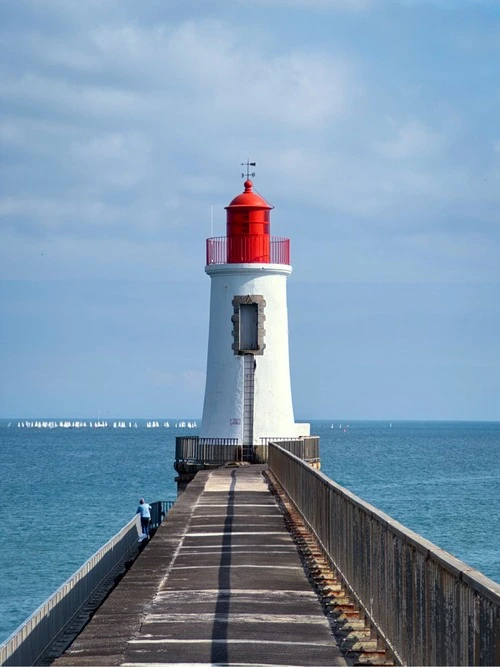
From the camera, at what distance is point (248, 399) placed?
33.4 metres

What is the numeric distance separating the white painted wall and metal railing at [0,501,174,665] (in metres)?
5.45

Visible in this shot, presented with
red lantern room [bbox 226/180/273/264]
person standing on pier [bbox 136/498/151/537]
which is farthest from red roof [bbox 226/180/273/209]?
person standing on pier [bbox 136/498/151/537]

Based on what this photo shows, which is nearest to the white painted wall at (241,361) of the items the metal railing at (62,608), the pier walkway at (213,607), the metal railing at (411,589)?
the metal railing at (62,608)

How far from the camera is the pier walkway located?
348 inches

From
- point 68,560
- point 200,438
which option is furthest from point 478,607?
point 68,560

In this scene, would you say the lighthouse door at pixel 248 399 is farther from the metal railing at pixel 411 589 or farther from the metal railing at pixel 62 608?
the metal railing at pixel 411 589

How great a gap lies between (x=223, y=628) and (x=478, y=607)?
14.9ft

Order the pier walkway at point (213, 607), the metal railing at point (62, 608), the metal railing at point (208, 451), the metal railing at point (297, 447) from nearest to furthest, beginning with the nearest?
the pier walkway at point (213, 607)
the metal railing at point (62, 608)
the metal railing at point (297, 447)
the metal railing at point (208, 451)

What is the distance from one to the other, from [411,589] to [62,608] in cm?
1193

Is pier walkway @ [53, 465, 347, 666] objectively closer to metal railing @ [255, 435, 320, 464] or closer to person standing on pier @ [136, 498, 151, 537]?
person standing on pier @ [136, 498, 151, 537]

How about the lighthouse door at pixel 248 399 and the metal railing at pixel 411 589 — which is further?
Answer: the lighthouse door at pixel 248 399

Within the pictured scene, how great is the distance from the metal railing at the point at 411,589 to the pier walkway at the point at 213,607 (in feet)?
1.68

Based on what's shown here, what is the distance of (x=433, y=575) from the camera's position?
6703 mm

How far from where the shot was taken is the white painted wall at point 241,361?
3347 centimetres
